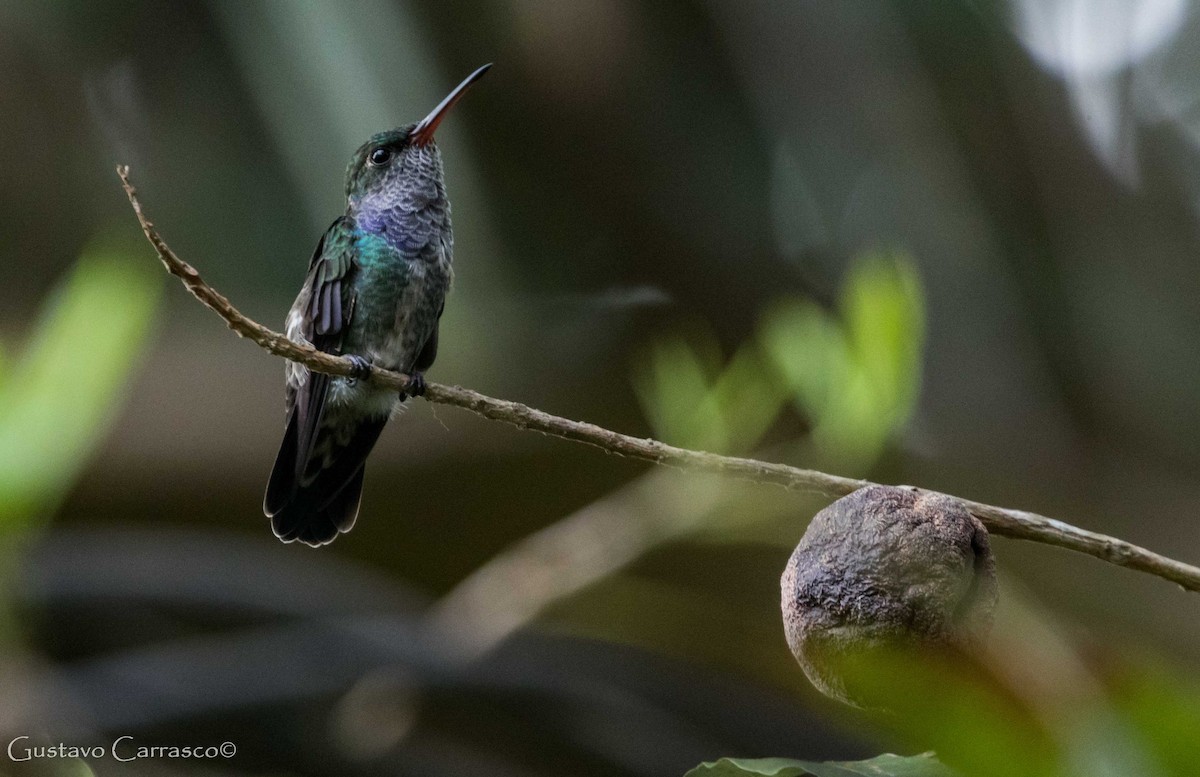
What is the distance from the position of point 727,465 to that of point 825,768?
20cm

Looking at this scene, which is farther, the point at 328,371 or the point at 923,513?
the point at 328,371

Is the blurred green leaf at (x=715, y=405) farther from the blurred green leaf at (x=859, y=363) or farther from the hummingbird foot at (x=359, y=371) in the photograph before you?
the hummingbird foot at (x=359, y=371)

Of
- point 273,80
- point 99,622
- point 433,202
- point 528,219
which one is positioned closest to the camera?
point 433,202

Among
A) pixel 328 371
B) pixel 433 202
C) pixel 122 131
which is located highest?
pixel 122 131

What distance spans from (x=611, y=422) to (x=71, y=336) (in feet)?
8.51

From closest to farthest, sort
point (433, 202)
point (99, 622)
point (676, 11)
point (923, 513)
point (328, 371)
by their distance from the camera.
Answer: point (923, 513) < point (328, 371) < point (433, 202) < point (99, 622) < point (676, 11)

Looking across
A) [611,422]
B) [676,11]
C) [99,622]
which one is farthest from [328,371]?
[676,11]

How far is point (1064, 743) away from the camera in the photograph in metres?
0.34

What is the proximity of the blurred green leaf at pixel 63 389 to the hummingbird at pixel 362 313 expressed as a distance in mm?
509

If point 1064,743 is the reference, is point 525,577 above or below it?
above

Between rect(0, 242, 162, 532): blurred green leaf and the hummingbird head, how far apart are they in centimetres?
92

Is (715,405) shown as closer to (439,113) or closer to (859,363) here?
(859,363)

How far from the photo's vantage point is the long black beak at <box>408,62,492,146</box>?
1067mm

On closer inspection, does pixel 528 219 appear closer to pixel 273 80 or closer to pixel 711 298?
pixel 711 298
